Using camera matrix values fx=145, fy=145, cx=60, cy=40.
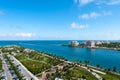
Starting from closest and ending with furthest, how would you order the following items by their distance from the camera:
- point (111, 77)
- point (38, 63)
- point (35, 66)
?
point (111, 77) → point (35, 66) → point (38, 63)

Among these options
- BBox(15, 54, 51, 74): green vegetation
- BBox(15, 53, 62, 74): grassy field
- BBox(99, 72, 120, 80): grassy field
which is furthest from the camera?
BBox(15, 53, 62, 74): grassy field

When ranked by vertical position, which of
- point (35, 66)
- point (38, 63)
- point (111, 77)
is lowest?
point (111, 77)

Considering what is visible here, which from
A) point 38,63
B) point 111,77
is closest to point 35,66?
point 38,63

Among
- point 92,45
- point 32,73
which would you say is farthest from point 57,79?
point 92,45

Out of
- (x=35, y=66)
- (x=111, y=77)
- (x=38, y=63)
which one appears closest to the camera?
(x=111, y=77)

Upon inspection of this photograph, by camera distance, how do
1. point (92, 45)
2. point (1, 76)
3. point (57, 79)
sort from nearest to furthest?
point (57, 79)
point (1, 76)
point (92, 45)

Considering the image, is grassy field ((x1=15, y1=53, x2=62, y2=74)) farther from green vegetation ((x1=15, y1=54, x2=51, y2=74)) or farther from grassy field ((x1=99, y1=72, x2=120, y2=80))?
grassy field ((x1=99, y1=72, x2=120, y2=80))

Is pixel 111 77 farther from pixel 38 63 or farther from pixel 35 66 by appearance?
pixel 38 63

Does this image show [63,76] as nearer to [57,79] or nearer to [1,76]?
[57,79]

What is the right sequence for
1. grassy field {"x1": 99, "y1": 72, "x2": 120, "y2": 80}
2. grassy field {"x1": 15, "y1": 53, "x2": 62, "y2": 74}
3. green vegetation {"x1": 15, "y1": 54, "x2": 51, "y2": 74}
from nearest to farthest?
grassy field {"x1": 99, "y1": 72, "x2": 120, "y2": 80}, green vegetation {"x1": 15, "y1": 54, "x2": 51, "y2": 74}, grassy field {"x1": 15, "y1": 53, "x2": 62, "y2": 74}

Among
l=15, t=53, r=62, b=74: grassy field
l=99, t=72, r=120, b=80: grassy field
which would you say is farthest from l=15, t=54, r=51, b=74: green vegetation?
l=99, t=72, r=120, b=80: grassy field

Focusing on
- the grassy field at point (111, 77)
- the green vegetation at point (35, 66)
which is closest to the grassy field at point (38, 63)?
the green vegetation at point (35, 66)
